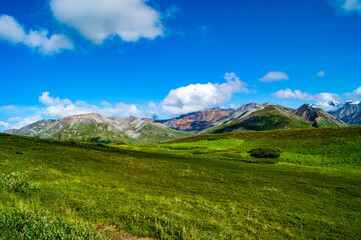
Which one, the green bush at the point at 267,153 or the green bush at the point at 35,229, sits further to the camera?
the green bush at the point at 267,153

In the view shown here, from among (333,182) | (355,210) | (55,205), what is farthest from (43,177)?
(333,182)

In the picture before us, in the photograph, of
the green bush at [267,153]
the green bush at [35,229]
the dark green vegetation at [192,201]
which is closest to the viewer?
the green bush at [35,229]

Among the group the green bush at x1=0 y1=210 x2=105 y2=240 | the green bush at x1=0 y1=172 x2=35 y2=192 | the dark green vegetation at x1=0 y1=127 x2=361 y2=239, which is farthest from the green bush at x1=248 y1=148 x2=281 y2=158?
the green bush at x1=0 y1=210 x2=105 y2=240

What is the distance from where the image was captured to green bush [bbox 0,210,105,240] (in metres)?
7.29

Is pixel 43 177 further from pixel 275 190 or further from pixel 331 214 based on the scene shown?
pixel 331 214

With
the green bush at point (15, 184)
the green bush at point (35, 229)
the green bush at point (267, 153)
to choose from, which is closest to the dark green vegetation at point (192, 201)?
the green bush at point (15, 184)

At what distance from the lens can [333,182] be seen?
29.1 meters

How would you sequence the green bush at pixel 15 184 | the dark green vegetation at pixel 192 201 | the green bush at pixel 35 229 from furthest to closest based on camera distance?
the green bush at pixel 15 184 < the dark green vegetation at pixel 192 201 < the green bush at pixel 35 229

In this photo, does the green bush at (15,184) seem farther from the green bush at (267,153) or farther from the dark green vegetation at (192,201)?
→ the green bush at (267,153)

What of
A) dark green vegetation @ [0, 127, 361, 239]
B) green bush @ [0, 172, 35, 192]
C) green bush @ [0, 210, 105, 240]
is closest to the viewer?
green bush @ [0, 210, 105, 240]

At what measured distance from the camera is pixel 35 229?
7.70m

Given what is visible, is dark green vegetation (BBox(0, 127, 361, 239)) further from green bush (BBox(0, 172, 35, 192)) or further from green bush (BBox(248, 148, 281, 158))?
green bush (BBox(248, 148, 281, 158))

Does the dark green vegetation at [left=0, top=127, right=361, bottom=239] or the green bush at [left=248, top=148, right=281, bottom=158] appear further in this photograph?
the green bush at [left=248, top=148, right=281, bottom=158]

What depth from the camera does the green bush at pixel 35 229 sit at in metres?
7.29
